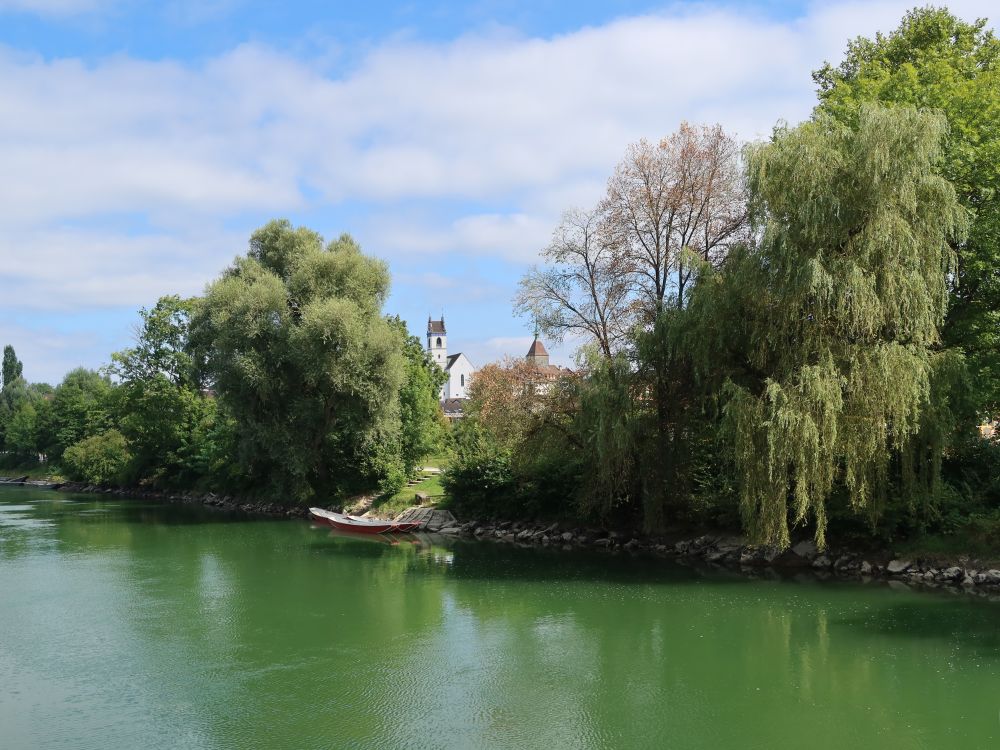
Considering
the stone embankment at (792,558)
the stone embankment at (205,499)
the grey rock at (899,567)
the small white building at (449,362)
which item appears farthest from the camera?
the small white building at (449,362)

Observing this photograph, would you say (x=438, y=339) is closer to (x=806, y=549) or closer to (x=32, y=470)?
(x=32, y=470)

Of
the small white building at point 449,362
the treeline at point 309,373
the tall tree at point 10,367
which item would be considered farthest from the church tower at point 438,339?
the treeline at point 309,373

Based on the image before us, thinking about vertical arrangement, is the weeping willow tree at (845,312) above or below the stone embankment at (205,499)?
above

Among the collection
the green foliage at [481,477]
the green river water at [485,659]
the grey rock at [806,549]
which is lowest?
the green river water at [485,659]

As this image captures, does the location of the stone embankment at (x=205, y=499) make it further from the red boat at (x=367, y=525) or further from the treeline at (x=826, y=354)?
the treeline at (x=826, y=354)

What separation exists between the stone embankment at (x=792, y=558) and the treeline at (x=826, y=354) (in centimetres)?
75

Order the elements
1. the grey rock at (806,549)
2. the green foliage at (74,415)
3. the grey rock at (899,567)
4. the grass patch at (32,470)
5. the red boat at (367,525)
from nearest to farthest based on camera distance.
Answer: the grey rock at (899,567)
the grey rock at (806,549)
the red boat at (367,525)
the green foliage at (74,415)
the grass patch at (32,470)

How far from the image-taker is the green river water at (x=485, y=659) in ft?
34.5

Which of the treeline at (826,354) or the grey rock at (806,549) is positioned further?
the grey rock at (806,549)

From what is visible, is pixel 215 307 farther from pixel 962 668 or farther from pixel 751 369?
pixel 962 668

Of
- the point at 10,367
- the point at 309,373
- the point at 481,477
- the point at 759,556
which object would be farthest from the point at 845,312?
Result: the point at 10,367

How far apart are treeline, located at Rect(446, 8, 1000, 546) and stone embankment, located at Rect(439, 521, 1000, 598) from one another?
2.47ft

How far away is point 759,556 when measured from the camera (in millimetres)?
21328

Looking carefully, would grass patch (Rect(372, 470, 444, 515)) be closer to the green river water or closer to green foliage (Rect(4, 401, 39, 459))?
the green river water
